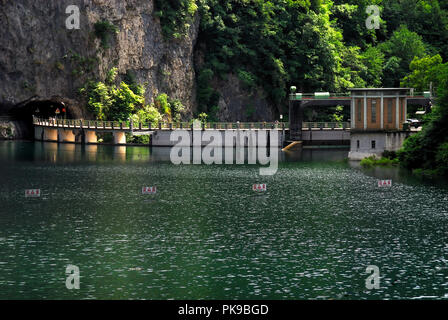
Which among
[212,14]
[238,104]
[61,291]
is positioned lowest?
[61,291]

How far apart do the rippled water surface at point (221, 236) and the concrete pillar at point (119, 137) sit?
50.6m

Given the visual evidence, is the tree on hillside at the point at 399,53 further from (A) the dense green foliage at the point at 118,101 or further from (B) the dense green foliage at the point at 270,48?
(A) the dense green foliage at the point at 118,101

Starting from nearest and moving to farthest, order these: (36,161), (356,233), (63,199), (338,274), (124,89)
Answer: (338,274) → (356,233) → (63,199) → (36,161) → (124,89)

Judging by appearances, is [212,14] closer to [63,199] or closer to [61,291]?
[63,199]

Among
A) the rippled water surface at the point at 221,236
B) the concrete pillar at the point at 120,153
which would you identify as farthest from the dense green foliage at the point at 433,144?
the concrete pillar at the point at 120,153

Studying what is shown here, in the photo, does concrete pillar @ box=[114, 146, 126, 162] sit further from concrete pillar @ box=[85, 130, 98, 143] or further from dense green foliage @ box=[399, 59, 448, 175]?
dense green foliage @ box=[399, 59, 448, 175]

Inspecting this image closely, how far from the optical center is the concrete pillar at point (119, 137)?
14240cm

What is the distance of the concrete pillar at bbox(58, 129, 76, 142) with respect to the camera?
147 metres

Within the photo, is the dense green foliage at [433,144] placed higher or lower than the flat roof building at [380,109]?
lower

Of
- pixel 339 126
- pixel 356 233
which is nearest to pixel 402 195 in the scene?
pixel 356 233

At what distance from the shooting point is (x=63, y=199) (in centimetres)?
7031

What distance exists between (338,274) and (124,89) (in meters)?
106

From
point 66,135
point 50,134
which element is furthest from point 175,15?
point 50,134

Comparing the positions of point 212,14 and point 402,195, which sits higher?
point 212,14
